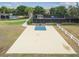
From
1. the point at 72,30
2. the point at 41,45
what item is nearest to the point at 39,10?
the point at 41,45

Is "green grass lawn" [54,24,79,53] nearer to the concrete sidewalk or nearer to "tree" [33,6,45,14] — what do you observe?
the concrete sidewalk

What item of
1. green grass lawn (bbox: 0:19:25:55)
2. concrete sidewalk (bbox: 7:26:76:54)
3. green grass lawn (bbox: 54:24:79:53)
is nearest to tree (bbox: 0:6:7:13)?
green grass lawn (bbox: 0:19:25:55)

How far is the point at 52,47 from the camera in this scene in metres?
7.39

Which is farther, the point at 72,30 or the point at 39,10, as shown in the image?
the point at 72,30

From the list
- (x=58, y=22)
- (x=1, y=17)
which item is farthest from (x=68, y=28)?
(x=1, y=17)

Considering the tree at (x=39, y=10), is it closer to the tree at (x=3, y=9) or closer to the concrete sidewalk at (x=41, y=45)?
the concrete sidewalk at (x=41, y=45)

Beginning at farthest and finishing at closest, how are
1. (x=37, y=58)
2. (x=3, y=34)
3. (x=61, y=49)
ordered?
(x=3, y=34)
(x=61, y=49)
(x=37, y=58)

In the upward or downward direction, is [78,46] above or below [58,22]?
below

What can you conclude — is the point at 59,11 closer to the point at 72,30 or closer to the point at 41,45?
the point at 72,30

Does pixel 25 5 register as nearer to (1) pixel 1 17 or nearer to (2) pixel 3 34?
(1) pixel 1 17

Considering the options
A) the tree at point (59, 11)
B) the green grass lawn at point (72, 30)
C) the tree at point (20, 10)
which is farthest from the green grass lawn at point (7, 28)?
the green grass lawn at point (72, 30)

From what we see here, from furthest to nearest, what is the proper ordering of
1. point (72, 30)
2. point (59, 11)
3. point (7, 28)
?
point (72, 30), point (59, 11), point (7, 28)

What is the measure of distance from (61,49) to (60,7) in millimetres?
1399

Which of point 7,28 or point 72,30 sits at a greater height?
point 7,28
